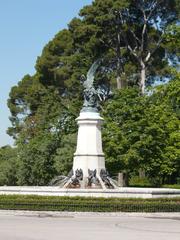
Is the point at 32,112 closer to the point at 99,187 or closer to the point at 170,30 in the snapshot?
the point at 170,30

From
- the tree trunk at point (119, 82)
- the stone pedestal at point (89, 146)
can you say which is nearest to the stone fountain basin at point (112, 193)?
the stone pedestal at point (89, 146)

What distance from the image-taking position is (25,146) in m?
44.9

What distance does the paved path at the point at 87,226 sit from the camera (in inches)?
591

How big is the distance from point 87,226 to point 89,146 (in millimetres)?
10765

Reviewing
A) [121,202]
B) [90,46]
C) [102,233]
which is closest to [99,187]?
[121,202]

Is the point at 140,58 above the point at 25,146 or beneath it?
above

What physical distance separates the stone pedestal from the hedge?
4756 millimetres

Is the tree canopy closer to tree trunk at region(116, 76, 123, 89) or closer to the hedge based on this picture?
tree trunk at region(116, 76, 123, 89)

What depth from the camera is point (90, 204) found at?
74.2 ft

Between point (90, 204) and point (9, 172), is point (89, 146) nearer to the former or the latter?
point (90, 204)

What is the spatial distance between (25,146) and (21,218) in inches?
965

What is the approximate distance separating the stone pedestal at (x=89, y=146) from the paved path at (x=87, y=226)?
5.82 meters

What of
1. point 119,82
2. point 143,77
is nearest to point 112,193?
point 143,77

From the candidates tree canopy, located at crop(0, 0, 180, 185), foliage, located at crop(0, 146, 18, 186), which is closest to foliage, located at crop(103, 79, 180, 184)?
tree canopy, located at crop(0, 0, 180, 185)
